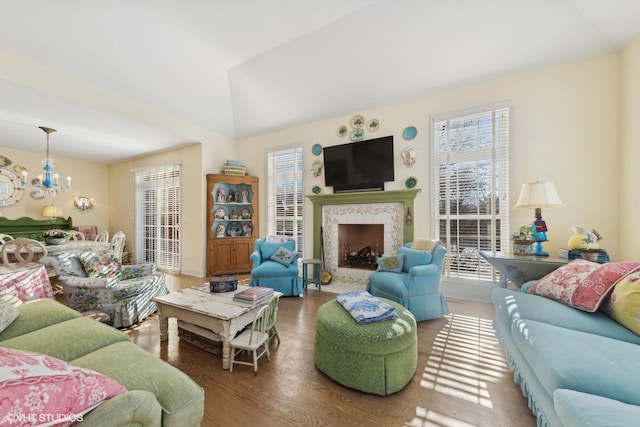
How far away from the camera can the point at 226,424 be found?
1470 mm

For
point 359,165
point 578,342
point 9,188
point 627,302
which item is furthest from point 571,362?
point 9,188

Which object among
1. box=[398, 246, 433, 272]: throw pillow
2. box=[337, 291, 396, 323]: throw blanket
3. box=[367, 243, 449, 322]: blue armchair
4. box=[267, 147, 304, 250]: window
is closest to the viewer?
box=[337, 291, 396, 323]: throw blanket

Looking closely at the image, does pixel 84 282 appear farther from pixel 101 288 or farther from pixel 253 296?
pixel 253 296

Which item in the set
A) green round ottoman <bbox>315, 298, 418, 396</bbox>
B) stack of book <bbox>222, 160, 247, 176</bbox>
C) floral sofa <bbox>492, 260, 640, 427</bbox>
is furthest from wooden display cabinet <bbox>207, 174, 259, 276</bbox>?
floral sofa <bbox>492, 260, 640, 427</bbox>

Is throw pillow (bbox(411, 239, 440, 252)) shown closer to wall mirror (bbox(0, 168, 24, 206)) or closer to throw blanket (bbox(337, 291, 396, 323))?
throw blanket (bbox(337, 291, 396, 323))

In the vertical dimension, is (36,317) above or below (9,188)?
below

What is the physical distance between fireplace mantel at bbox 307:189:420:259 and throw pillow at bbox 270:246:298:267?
2.85 feet

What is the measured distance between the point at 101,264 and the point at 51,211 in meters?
4.78

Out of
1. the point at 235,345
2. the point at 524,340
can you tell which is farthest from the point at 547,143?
the point at 235,345

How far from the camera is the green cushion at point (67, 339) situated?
137 cm

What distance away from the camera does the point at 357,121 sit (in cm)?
438

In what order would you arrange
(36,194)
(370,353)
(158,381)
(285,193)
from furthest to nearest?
(36,194)
(285,193)
(370,353)
(158,381)

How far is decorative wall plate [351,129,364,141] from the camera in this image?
4371mm

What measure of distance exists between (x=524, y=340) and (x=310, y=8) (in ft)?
12.4
